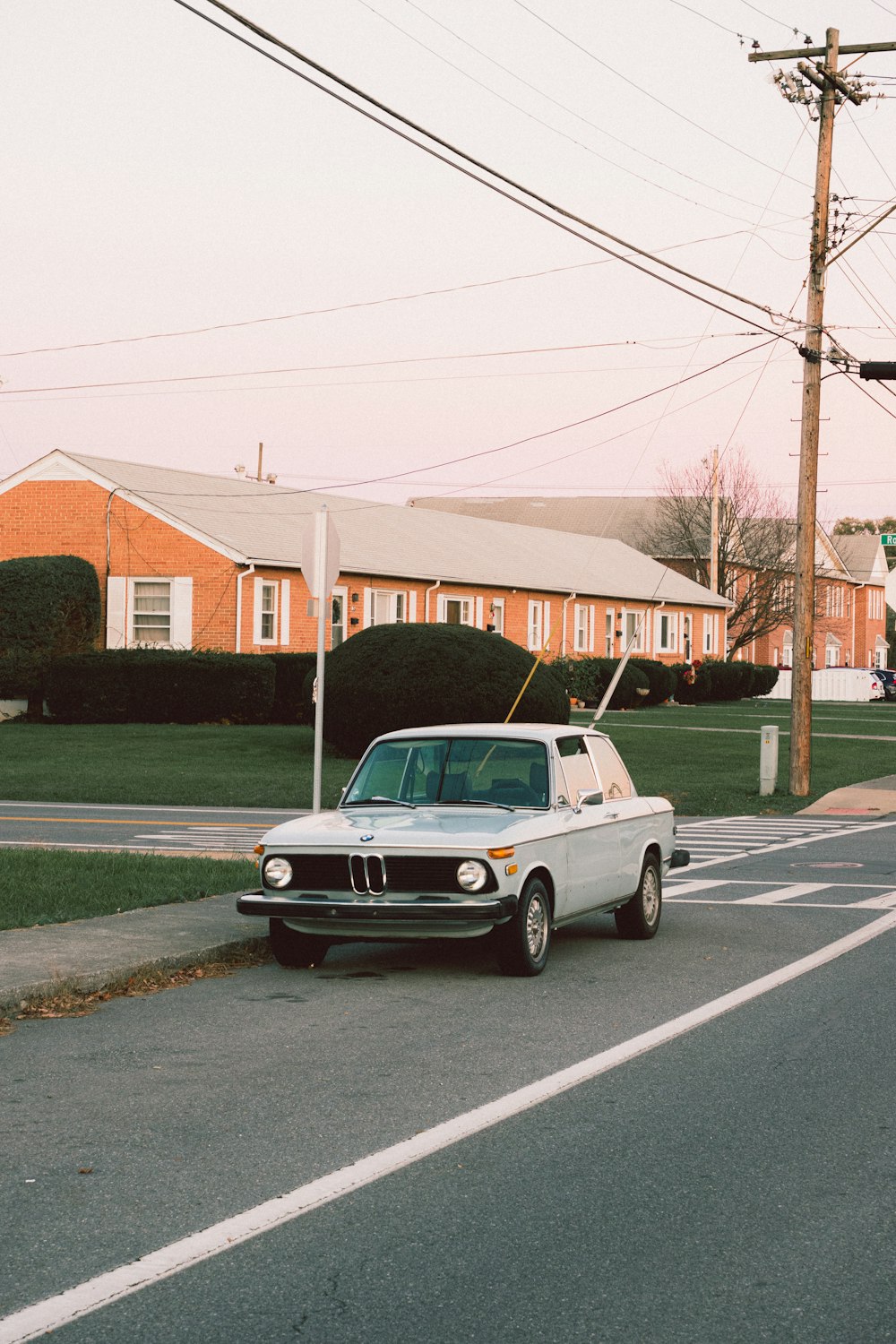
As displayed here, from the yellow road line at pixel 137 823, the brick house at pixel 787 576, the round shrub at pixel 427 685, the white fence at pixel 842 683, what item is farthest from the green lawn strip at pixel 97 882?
the white fence at pixel 842 683

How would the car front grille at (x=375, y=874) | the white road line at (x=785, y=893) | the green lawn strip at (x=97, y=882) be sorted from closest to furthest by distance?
the car front grille at (x=375, y=874) < the green lawn strip at (x=97, y=882) < the white road line at (x=785, y=893)

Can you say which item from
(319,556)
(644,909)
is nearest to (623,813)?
(644,909)

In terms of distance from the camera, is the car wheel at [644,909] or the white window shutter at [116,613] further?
the white window shutter at [116,613]

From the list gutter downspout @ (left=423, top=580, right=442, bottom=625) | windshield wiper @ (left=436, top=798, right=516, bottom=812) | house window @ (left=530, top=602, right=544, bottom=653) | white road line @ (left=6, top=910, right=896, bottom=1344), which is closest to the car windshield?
windshield wiper @ (left=436, top=798, right=516, bottom=812)

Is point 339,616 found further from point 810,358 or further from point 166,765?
point 810,358

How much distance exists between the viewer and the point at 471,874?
9.73 m

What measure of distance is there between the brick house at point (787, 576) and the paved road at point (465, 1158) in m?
67.5

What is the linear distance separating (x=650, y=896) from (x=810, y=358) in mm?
16715

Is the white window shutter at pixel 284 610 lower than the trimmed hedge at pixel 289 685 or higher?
higher

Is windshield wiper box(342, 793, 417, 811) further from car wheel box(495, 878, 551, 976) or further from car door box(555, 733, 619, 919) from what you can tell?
car wheel box(495, 878, 551, 976)

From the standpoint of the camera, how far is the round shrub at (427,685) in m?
29.4

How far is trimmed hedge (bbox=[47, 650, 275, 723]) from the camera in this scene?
38.5 meters

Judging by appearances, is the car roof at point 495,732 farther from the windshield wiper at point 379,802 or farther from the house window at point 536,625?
the house window at point 536,625

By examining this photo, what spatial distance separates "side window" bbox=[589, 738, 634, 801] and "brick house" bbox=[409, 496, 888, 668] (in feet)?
209
